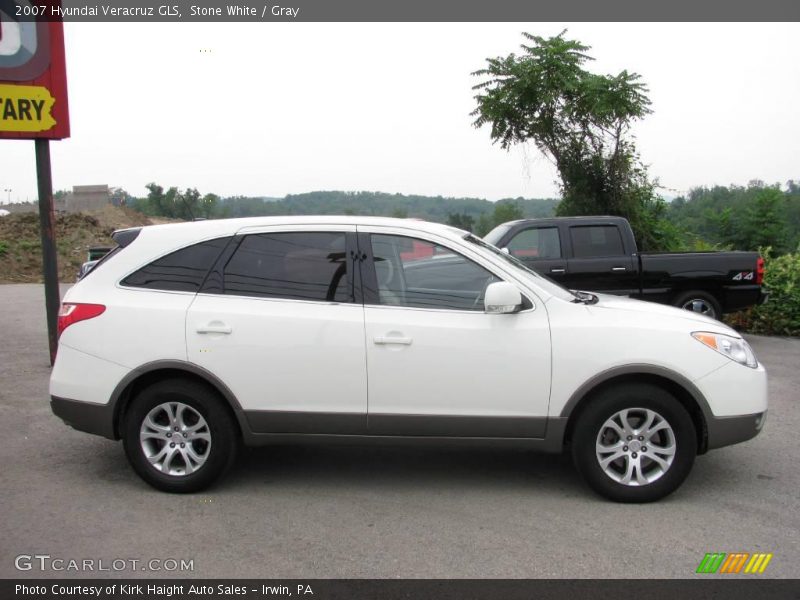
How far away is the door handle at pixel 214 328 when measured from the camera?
455cm

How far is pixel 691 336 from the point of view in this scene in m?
4.48

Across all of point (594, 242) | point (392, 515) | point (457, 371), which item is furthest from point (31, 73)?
point (594, 242)

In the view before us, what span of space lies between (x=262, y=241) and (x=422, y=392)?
148cm

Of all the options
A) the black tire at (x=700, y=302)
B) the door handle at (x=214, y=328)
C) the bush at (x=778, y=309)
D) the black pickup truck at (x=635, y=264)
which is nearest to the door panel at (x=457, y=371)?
the door handle at (x=214, y=328)

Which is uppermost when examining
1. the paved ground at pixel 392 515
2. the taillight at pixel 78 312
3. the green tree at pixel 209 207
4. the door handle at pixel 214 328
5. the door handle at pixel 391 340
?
the green tree at pixel 209 207

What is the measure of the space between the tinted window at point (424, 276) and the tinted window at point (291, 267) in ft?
0.86

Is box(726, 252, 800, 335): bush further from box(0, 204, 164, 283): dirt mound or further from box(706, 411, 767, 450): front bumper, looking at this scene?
box(0, 204, 164, 283): dirt mound

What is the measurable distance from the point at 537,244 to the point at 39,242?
86.4 ft

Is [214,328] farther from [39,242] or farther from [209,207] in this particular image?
[39,242]

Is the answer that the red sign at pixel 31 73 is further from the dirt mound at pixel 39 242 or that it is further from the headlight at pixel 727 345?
the dirt mound at pixel 39 242

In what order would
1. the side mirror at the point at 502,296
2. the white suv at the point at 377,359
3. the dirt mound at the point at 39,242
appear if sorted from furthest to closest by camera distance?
the dirt mound at the point at 39,242 → the white suv at the point at 377,359 → the side mirror at the point at 502,296
